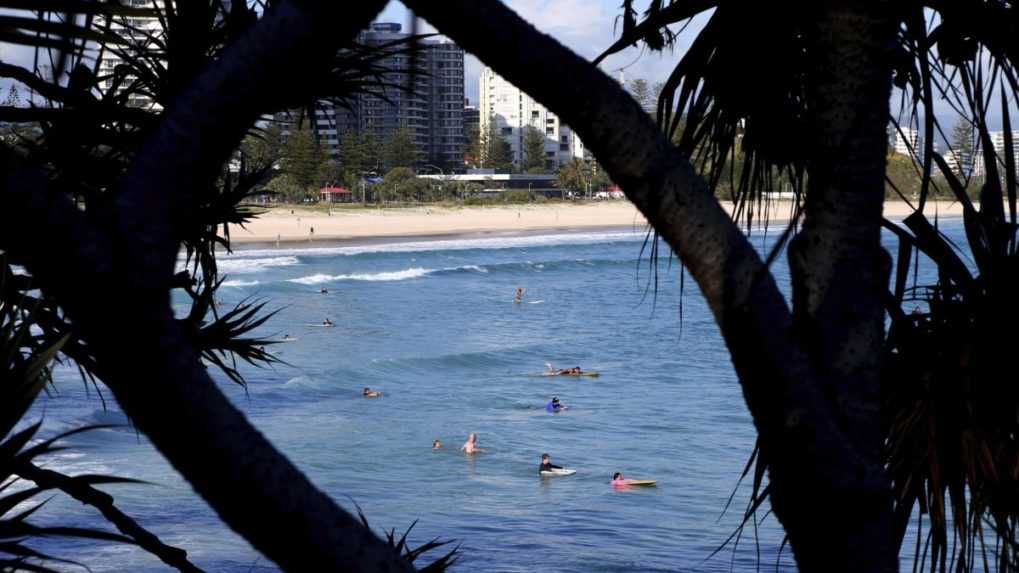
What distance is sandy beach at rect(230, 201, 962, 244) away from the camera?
5147 centimetres

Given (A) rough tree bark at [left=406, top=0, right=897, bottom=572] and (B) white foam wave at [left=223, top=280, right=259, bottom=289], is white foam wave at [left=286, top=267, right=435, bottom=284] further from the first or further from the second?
(A) rough tree bark at [left=406, top=0, right=897, bottom=572]

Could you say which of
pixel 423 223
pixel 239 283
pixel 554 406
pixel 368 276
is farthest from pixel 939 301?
pixel 423 223

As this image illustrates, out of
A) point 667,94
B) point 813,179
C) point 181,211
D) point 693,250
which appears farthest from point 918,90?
point 181,211

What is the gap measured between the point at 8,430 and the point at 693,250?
27.7 inches

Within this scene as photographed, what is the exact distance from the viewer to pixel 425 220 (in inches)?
2379

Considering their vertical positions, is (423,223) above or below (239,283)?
above

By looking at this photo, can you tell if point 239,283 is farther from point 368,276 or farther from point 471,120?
point 471,120

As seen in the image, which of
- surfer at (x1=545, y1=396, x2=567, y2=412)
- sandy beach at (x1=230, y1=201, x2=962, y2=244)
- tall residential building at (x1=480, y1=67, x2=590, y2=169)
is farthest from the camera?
tall residential building at (x1=480, y1=67, x2=590, y2=169)

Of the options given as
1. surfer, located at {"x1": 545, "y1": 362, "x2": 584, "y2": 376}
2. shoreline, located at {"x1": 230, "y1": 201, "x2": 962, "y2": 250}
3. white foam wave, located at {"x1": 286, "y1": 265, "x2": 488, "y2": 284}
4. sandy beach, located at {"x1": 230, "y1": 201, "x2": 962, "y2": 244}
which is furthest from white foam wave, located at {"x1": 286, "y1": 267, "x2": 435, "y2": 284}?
surfer, located at {"x1": 545, "y1": 362, "x2": 584, "y2": 376}

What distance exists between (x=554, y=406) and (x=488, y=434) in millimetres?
1973

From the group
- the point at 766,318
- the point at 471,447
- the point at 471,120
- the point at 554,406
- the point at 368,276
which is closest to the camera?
the point at 766,318

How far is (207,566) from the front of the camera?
924 centimetres

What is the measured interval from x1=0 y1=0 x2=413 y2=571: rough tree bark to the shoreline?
44.8 meters

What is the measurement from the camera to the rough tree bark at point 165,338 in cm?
91
